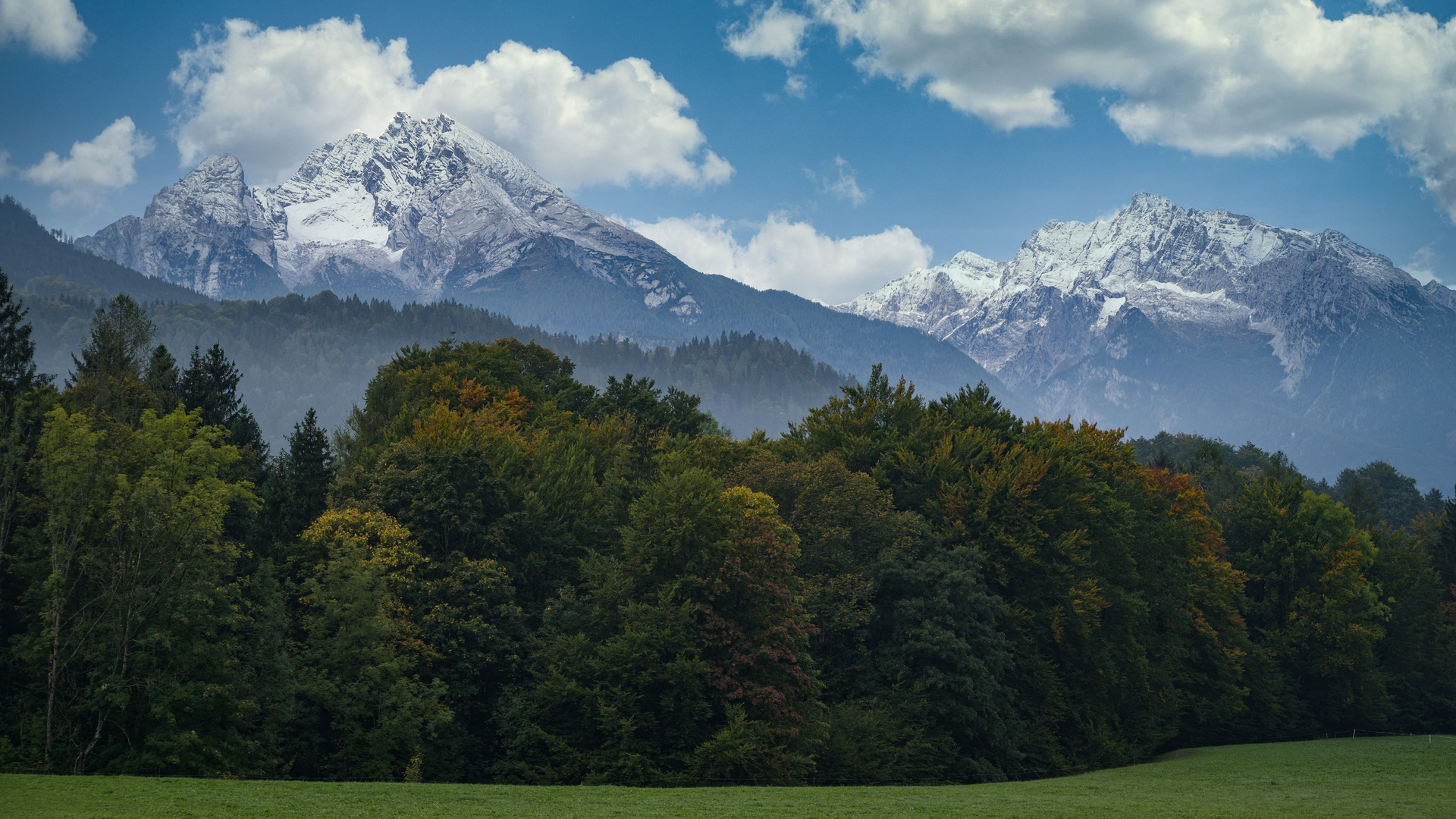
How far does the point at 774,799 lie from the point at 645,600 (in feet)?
45.9

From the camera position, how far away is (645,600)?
141ft

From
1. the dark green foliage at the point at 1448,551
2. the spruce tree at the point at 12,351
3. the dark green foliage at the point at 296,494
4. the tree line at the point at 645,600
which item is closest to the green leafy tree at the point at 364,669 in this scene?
the tree line at the point at 645,600

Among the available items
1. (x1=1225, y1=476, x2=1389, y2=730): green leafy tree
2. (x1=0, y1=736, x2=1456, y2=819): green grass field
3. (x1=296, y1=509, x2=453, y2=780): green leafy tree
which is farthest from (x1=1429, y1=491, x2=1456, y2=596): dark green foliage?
(x1=296, y1=509, x2=453, y2=780): green leafy tree

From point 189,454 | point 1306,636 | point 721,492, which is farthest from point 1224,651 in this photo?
point 189,454

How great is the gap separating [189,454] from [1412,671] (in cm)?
7911

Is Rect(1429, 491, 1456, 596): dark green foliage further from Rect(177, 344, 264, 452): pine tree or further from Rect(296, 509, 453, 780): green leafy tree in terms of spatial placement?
Rect(177, 344, 264, 452): pine tree

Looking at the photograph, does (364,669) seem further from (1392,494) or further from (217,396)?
(1392,494)

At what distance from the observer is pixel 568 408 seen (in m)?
93.8

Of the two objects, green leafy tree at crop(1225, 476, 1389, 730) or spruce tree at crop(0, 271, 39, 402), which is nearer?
spruce tree at crop(0, 271, 39, 402)

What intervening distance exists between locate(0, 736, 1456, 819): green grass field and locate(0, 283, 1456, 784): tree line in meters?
6.62

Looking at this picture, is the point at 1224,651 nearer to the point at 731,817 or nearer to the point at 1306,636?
the point at 1306,636

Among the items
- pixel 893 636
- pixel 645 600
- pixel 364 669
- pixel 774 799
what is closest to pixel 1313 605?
pixel 893 636

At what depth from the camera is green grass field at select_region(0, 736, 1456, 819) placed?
24172 mm

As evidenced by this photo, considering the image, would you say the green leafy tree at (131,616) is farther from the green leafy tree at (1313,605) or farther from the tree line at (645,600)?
the green leafy tree at (1313,605)
